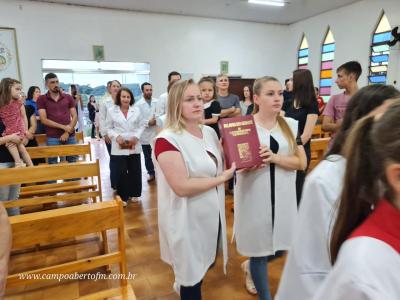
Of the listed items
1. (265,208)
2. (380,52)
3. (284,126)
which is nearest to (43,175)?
(265,208)

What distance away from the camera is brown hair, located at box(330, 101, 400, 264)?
542 mm

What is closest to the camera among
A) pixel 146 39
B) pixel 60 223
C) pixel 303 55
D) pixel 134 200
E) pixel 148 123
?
pixel 60 223

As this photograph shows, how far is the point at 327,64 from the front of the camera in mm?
9875

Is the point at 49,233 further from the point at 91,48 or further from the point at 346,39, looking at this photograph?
the point at 346,39

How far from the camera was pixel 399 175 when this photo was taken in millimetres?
527

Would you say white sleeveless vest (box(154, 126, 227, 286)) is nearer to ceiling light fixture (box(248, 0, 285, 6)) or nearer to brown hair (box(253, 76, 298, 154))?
brown hair (box(253, 76, 298, 154))

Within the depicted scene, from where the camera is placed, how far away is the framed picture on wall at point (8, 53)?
25.8 feet

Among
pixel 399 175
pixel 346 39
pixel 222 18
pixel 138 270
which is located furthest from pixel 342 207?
pixel 222 18

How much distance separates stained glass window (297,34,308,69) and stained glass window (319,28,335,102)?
846mm

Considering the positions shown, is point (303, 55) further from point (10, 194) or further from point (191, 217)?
point (191, 217)

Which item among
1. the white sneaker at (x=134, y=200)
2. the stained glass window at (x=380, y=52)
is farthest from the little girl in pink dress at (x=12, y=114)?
the stained glass window at (x=380, y=52)

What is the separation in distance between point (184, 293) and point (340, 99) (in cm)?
242

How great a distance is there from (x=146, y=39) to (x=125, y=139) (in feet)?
21.7

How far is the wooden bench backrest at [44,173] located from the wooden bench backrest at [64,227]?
1.18 meters
